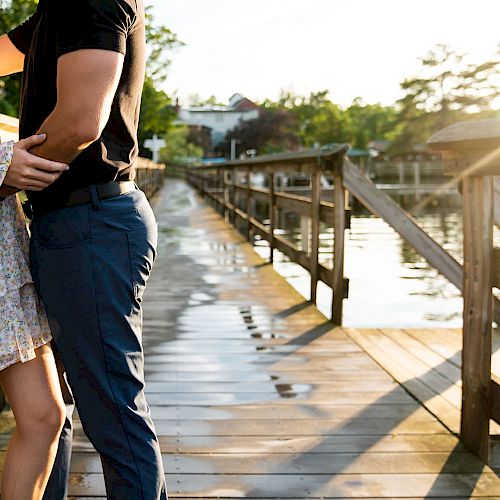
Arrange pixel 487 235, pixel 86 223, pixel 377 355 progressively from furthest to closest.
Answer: pixel 377 355 → pixel 487 235 → pixel 86 223

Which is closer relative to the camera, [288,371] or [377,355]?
[288,371]

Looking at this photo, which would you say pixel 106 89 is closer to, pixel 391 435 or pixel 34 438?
pixel 34 438

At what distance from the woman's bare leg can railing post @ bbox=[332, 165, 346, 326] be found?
342 cm

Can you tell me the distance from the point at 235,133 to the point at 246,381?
85984 mm

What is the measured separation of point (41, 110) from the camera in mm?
1663

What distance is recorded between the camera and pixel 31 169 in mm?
1576

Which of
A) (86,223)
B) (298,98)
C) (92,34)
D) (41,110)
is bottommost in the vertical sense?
(86,223)

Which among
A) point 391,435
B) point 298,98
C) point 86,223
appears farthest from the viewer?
point 298,98

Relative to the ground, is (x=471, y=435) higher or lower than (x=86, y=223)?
lower

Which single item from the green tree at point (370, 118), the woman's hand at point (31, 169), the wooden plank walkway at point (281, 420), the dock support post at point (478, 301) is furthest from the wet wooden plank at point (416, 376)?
the green tree at point (370, 118)

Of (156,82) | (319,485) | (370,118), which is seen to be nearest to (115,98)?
(319,485)

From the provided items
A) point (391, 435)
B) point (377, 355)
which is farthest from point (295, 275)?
point (391, 435)

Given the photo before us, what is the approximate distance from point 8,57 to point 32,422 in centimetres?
88

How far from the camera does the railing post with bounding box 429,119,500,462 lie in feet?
8.63
